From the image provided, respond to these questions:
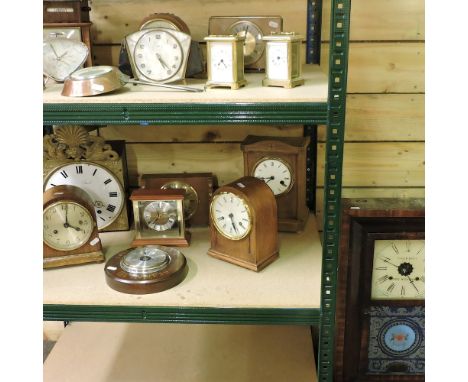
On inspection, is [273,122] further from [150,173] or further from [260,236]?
[150,173]

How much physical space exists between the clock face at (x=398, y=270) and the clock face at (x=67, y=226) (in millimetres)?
850

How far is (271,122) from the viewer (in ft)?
3.75

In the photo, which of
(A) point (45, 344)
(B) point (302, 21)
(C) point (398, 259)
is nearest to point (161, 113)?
(B) point (302, 21)

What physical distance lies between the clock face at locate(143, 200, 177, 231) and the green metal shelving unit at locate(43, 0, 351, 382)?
30 centimetres

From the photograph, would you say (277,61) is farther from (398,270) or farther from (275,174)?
(398,270)

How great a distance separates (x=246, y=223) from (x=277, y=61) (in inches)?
16.5

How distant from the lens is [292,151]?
4.87 feet

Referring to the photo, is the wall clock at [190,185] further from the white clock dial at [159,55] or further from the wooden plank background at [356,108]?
the white clock dial at [159,55]

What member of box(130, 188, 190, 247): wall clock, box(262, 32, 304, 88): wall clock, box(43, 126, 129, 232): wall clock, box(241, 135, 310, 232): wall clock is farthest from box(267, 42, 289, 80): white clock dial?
box(43, 126, 129, 232): wall clock

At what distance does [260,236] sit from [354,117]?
0.55 metres

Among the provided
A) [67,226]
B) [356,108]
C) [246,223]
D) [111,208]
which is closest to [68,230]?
[67,226]

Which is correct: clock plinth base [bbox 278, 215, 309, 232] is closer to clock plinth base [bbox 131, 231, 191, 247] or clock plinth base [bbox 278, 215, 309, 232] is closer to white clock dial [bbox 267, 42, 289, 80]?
clock plinth base [bbox 131, 231, 191, 247]

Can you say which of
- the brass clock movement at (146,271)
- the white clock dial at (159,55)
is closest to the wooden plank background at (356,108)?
the white clock dial at (159,55)

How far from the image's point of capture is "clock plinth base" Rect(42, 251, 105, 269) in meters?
1.41
